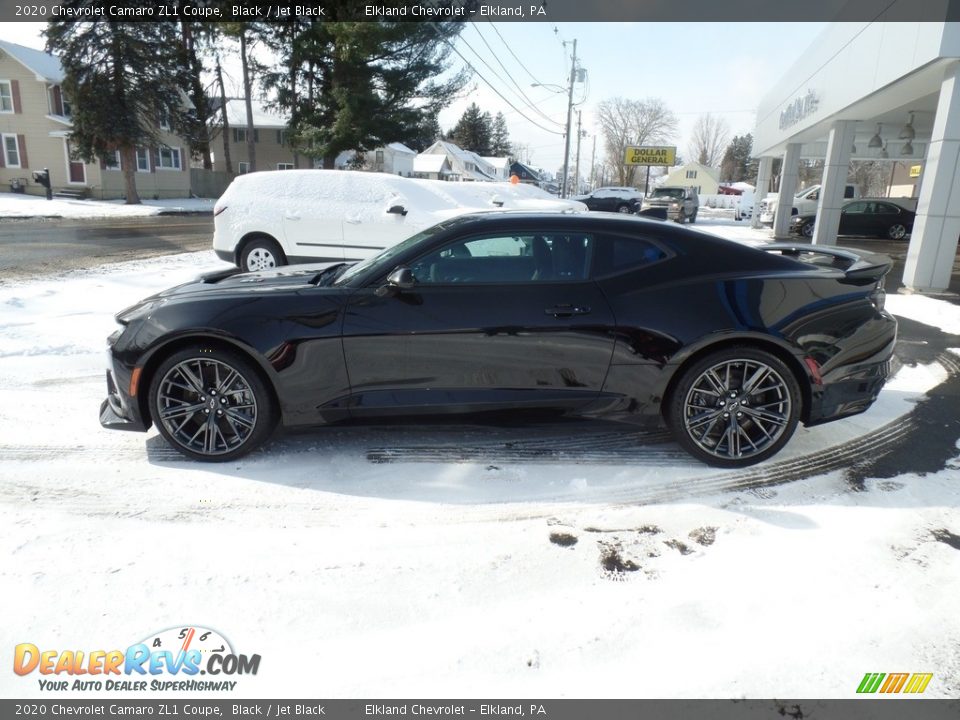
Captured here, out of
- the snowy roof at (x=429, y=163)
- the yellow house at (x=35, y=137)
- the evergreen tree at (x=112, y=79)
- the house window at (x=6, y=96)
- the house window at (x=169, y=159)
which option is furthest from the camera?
the snowy roof at (x=429, y=163)

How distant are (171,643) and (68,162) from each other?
36.8 meters

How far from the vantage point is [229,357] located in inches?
141

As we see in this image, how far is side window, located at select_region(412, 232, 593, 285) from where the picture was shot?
3.65 metres

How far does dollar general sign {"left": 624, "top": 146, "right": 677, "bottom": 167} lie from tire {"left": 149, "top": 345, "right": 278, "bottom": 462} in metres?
40.1

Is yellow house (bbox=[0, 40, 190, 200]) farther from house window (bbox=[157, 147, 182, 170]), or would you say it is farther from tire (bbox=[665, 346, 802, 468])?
tire (bbox=[665, 346, 802, 468])

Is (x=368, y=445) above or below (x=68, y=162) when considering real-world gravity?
below

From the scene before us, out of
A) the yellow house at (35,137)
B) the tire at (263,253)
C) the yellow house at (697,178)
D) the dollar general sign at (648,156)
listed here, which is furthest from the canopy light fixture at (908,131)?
the yellow house at (697,178)

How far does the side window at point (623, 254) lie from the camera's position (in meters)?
3.67

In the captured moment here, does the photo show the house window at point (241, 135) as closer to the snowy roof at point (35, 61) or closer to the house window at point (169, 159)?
the house window at point (169, 159)

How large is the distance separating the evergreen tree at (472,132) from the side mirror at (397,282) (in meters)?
85.5

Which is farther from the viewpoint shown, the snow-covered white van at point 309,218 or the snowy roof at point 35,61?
the snowy roof at point 35,61

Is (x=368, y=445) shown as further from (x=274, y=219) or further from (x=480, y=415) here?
(x=274, y=219)

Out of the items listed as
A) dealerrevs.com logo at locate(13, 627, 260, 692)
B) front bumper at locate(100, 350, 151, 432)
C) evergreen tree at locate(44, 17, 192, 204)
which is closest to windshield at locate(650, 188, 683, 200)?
evergreen tree at locate(44, 17, 192, 204)
